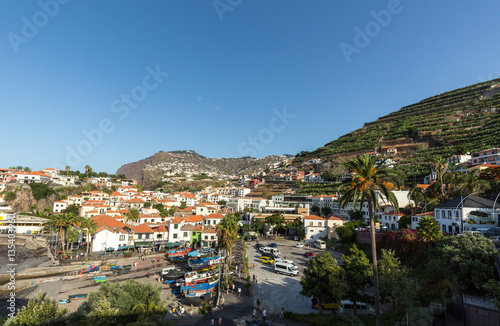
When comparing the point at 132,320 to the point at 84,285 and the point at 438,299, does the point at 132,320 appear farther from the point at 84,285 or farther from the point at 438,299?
the point at 438,299

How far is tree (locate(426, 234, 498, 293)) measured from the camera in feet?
49.1

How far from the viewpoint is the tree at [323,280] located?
19.6 metres

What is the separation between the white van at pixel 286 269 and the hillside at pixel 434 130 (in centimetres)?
6225

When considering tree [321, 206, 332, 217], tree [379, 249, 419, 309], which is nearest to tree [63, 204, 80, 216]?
tree [321, 206, 332, 217]

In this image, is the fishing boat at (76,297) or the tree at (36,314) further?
the fishing boat at (76,297)

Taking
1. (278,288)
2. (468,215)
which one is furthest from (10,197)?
(468,215)

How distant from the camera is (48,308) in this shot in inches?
476

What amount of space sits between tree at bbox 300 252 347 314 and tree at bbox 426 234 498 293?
7059 millimetres

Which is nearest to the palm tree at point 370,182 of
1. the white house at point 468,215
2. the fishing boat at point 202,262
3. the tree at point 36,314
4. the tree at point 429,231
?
the tree at point 36,314

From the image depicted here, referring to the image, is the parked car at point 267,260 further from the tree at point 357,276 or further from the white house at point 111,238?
the white house at point 111,238

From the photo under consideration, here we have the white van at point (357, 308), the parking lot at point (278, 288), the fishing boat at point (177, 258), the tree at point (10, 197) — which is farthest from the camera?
the tree at point (10, 197)

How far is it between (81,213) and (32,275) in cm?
4561

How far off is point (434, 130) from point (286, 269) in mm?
113685

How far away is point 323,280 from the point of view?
2034 cm
